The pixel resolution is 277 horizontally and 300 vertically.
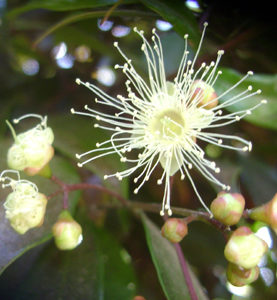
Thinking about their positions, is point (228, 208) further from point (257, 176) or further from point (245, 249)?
point (257, 176)

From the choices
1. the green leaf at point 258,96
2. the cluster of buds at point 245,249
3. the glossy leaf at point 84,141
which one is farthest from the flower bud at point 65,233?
the green leaf at point 258,96

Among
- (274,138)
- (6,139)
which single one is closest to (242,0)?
(274,138)

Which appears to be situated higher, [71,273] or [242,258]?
[242,258]

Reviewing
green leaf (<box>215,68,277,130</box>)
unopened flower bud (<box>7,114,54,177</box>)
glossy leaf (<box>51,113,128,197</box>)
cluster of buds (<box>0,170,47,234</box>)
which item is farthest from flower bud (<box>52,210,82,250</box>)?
green leaf (<box>215,68,277,130</box>)

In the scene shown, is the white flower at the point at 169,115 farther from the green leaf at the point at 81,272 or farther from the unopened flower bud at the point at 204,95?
the green leaf at the point at 81,272

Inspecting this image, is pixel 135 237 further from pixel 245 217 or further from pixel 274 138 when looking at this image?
pixel 274 138

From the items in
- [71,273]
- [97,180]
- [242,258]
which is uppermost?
[242,258]
